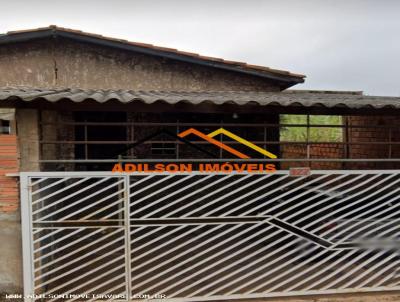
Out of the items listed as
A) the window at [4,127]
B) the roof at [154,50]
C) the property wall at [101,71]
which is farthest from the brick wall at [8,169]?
the roof at [154,50]

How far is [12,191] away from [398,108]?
17.4 ft

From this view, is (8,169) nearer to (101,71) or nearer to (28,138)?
(28,138)

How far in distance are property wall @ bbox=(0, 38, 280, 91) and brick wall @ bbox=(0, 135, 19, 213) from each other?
3433 millimetres

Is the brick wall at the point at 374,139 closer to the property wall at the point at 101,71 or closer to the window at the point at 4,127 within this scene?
the property wall at the point at 101,71

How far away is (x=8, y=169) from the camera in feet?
13.5

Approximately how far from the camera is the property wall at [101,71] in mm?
7082

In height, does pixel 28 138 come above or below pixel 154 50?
below

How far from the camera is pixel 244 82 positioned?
305 inches

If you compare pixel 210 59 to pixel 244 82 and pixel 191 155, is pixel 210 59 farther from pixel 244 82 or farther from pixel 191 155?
pixel 191 155

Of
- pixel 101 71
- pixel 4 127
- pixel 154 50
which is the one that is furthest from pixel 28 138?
pixel 154 50

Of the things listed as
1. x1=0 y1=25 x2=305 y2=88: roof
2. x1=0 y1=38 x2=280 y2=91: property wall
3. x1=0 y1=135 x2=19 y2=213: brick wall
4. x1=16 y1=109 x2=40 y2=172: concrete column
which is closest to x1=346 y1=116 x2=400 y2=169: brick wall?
x1=0 y1=25 x2=305 y2=88: roof

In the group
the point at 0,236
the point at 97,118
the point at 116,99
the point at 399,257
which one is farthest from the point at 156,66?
the point at 399,257

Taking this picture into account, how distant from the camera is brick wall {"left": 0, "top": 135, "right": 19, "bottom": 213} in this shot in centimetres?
409

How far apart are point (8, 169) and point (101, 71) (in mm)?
3903
